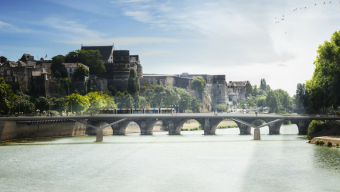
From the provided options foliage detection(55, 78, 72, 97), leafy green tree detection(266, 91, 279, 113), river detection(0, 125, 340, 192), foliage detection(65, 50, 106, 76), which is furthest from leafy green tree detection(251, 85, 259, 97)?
river detection(0, 125, 340, 192)

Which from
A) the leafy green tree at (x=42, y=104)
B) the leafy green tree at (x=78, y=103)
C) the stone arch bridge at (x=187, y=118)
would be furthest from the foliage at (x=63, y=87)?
the stone arch bridge at (x=187, y=118)

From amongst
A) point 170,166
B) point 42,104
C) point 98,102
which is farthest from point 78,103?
point 170,166

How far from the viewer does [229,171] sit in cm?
4047

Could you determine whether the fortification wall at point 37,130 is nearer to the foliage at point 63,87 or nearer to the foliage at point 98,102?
the foliage at point 98,102

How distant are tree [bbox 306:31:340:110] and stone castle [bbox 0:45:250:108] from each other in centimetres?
6302

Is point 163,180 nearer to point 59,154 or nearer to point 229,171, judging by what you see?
point 229,171

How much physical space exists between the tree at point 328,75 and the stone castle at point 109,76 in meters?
63.0

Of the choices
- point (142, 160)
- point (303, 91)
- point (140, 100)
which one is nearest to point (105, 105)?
point (140, 100)

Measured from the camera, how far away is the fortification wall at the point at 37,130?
64.2 metres

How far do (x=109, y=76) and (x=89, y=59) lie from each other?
7563 mm

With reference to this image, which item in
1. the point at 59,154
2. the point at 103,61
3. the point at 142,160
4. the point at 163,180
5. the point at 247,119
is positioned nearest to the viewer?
the point at 163,180

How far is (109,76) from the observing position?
12181 cm

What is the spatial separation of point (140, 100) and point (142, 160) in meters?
60.7

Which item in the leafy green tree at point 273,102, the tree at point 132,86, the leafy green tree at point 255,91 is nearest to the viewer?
the tree at point 132,86
